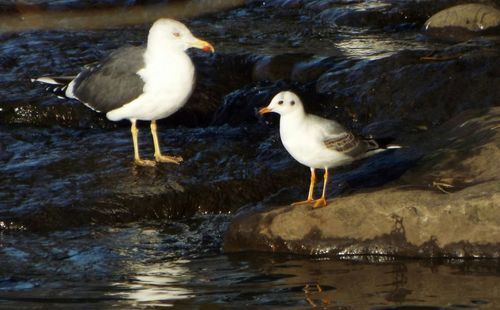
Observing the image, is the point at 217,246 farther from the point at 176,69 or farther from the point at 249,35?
the point at 249,35

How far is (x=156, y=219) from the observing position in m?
8.43

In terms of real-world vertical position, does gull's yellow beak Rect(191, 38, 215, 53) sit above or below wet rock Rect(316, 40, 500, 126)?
above

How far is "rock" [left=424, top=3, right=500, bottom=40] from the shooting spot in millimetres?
13016

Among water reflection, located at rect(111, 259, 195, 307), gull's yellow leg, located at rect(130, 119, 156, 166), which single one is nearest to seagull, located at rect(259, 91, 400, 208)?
water reflection, located at rect(111, 259, 195, 307)

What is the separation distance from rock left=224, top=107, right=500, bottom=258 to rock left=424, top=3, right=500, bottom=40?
5.63m

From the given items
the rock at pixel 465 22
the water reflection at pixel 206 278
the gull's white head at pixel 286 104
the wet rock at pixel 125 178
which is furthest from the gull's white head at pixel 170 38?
the rock at pixel 465 22

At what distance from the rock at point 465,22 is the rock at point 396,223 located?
5.63 meters

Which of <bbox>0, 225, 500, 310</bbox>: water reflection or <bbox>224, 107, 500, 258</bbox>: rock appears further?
<bbox>224, 107, 500, 258</bbox>: rock

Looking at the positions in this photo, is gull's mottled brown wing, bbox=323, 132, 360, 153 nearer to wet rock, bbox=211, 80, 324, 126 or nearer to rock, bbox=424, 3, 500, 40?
wet rock, bbox=211, 80, 324, 126

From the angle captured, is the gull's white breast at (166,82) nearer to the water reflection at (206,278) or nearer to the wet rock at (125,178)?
the wet rock at (125,178)

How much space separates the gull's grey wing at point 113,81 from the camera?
909 cm

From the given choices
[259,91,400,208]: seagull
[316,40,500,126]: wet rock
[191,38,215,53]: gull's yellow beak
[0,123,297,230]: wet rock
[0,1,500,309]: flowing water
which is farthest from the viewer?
[316,40,500,126]: wet rock

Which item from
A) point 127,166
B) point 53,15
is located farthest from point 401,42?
point 53,15

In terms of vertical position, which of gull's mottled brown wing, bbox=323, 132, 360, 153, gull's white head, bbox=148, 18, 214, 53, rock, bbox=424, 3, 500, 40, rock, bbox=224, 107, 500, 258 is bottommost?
rock, bbox=224, 107, 500, 258
